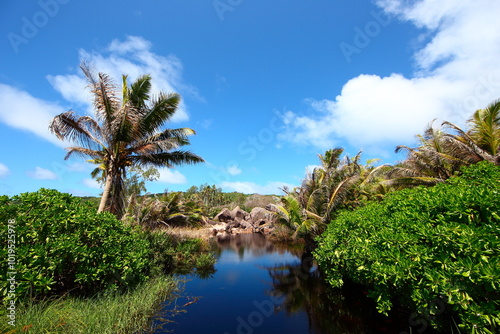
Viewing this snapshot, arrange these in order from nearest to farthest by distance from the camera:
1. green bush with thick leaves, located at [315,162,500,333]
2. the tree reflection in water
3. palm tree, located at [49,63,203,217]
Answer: green bush with thick leaves, located at [315,162,500,333], the tree reflection in water, palm tree, located at [49,63,203,217]

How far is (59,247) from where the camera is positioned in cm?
447

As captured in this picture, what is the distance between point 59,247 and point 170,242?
735 cm

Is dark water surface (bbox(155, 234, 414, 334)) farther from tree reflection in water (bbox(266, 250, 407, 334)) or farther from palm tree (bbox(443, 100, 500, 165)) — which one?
palm tree (bbox(443, 100, 500, 165))

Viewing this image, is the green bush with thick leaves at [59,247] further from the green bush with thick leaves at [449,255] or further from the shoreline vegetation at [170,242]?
the green bush with thick leaves at [449,255]

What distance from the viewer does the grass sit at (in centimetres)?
381

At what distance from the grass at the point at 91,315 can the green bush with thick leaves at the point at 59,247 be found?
13.2 inches

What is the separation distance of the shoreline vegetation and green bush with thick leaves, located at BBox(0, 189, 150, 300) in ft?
0.08

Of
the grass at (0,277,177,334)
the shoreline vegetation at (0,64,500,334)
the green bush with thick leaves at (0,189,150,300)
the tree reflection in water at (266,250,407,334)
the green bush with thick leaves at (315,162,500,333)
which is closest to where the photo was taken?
the green bush with thick leaves at (315,162,500,333)

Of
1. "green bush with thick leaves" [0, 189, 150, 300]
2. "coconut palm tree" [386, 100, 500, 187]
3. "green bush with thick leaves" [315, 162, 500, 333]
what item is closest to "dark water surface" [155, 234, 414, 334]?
"green bush with thick leaves" [315, 162, 500, 333]

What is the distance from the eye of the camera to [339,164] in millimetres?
16609

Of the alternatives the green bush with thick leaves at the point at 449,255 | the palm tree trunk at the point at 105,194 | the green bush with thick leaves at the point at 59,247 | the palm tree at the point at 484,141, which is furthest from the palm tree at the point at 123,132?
the palm tree at the point at 484,141

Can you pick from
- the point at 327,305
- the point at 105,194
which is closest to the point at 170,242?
the point at 105,194

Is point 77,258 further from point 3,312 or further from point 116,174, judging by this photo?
point 116,174

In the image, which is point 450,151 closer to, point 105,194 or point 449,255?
point 449,255
